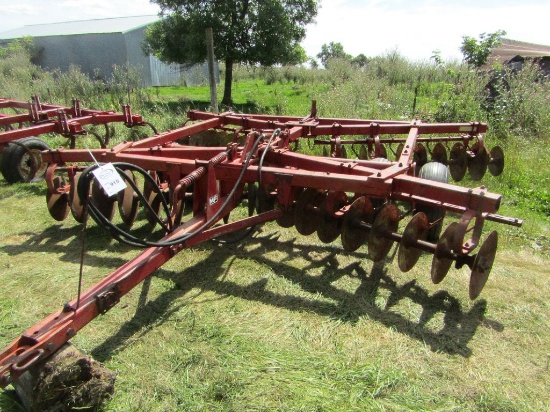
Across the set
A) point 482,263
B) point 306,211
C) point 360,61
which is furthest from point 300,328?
point 360,61

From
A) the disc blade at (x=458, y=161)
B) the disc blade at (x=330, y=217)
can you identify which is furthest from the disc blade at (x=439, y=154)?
the disc blade at (x=330, y=217)

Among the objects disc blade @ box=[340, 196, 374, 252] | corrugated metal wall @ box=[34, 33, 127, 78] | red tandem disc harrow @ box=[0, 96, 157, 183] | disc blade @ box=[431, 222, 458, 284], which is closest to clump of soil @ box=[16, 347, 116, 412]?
disc blade @ box=[340, 196, 374, 252]

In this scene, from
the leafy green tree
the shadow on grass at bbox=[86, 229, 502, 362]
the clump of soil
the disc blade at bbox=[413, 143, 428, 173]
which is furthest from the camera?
the leafy green tree

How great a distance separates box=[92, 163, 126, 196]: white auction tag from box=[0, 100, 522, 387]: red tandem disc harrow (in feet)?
0.29

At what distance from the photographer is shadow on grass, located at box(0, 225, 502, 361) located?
8.14 feet

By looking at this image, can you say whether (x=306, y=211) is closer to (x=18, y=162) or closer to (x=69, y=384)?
(x=69, y=384)

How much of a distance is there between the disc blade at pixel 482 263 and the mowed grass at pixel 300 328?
0.91 ft

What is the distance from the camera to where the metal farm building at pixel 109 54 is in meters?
21.5

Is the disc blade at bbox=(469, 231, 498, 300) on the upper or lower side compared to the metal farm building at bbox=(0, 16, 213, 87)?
lower

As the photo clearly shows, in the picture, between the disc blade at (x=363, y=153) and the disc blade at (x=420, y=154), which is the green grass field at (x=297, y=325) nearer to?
the disc blade at (x=420, y=154)

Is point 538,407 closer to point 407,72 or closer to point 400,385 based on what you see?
point 400,385

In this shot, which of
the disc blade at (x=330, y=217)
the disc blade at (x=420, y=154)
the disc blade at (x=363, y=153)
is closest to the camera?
the disc blade at (x=330, y=217)

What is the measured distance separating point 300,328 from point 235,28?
10597 millimetres

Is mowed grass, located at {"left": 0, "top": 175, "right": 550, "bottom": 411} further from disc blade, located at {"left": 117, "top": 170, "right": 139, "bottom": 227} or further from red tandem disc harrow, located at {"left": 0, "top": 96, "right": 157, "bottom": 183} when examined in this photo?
red tandem disc harrow, located at {"left": 0, "top": 96, "right": 157, "bottom": 183}
